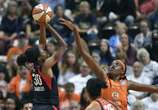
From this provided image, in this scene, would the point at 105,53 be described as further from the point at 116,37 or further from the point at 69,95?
the point at 69,95

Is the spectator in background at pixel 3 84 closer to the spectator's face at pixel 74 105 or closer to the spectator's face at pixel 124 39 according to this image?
the spectator's face at pixel 74 105

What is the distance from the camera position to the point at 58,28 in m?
16.4

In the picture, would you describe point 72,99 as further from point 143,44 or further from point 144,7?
point 144,7

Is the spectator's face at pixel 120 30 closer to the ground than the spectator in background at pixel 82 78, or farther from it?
farther from it

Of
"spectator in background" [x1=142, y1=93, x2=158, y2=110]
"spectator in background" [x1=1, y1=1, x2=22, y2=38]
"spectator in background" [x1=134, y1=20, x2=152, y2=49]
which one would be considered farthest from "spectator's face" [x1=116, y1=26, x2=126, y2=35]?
"spectator in background" [x1=1, y1=1, x2=22, y2=38]

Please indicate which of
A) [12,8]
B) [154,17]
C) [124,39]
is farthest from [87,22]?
[12,8]

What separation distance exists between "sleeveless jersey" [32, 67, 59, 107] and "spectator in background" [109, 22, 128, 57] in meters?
5.22

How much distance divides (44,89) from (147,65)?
15.2 feet

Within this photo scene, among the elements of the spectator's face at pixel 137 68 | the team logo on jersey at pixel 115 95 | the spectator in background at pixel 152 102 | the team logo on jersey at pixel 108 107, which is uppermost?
the spectator's face at pixel 137 68

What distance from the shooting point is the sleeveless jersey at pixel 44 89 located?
31.8 ft

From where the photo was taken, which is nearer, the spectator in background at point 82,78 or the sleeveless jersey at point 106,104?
the sleeveless jersey at point 106,104

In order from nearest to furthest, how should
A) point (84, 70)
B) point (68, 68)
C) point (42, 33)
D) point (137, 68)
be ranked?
point (42, 33)
point (137, 68)
point (84, 70)
point (68, 68)

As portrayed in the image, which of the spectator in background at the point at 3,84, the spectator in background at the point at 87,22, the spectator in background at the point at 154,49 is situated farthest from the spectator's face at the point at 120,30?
the spectator in background at the point at 3,84

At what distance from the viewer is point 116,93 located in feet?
31.2
